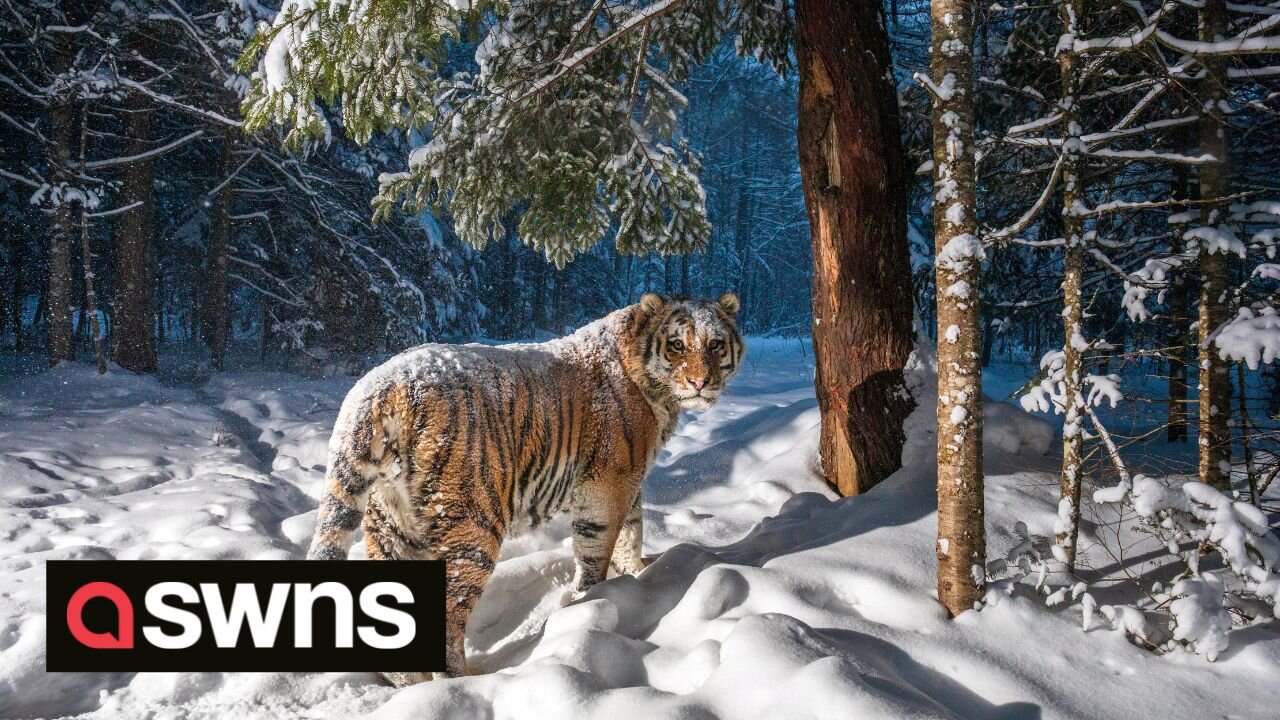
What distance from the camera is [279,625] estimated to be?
307cm

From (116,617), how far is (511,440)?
1.98 metres

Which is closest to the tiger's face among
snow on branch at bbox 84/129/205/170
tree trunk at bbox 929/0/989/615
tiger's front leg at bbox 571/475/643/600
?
tiger's front leg at bbox 571/475/643/600

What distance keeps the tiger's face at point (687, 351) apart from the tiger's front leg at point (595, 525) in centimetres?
68

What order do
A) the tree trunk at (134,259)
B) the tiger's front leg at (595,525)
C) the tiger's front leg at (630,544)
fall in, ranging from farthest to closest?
1. the tree trunk at (134,259)
2. the tiger's front leg at (630,544)
3. the tiger's front leg at (595,525)

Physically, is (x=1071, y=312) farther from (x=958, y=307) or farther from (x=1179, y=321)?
(x=1179, y=321)

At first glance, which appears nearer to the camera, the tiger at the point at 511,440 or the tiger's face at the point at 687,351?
the tiger at the point at 511,440

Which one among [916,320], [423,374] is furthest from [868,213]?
[423,374]

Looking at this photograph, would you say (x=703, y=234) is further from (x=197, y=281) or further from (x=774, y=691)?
(x=197, y=281)

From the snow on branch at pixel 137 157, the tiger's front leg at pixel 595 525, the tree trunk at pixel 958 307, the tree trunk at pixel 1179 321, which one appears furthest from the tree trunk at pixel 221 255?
the tree trunk at pixel 1179 321

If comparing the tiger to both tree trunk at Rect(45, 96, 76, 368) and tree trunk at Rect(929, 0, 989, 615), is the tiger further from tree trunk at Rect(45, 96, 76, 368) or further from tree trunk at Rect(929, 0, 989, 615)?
tree trunk at Rect(45, 96, 76, 368)

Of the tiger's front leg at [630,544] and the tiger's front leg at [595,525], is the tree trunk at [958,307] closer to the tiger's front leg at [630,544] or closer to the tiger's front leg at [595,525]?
the tiger's front leg at [595,525]

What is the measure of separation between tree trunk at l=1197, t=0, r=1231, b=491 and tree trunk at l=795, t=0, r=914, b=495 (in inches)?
71.0

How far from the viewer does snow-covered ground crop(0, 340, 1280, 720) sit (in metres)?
2.43

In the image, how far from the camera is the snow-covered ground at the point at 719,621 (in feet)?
7.96
